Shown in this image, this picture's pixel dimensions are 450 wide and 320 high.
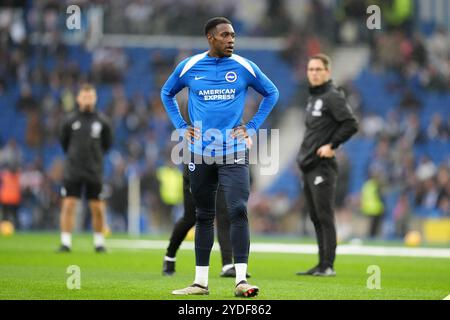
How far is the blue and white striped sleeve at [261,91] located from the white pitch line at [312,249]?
705 centimetres

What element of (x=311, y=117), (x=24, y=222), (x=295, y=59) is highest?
(x=295, y=59)

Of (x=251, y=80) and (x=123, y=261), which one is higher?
(x=251, y=80)

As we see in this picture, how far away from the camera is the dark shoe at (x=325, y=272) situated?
1149 centimetres

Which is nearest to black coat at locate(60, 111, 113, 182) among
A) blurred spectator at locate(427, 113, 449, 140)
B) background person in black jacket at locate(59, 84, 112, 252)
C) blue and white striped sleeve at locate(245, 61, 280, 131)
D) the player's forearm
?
background person in black jacket at locate(59, 84, 112, 252)

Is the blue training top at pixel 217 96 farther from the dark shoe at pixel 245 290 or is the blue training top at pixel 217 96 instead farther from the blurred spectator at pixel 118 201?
the blurred spectator at pixel 118 201

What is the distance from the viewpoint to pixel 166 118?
28578mm

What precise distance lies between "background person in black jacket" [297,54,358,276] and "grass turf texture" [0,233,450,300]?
487 mm

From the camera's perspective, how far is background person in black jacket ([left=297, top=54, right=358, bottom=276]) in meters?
11.8

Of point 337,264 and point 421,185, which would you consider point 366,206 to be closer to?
point 421,185

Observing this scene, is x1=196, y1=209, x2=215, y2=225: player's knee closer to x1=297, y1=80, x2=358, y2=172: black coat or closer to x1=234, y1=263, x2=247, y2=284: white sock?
x1=234, y1=263, x2=247, y2=284: white sock

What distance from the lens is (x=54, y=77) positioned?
29.4 m

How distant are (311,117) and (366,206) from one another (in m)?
13.2

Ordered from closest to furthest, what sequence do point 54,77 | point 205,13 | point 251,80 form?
point 251,80 < point 54,77 < point 205,13

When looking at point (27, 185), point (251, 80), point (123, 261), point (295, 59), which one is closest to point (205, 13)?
point (295, 59)
